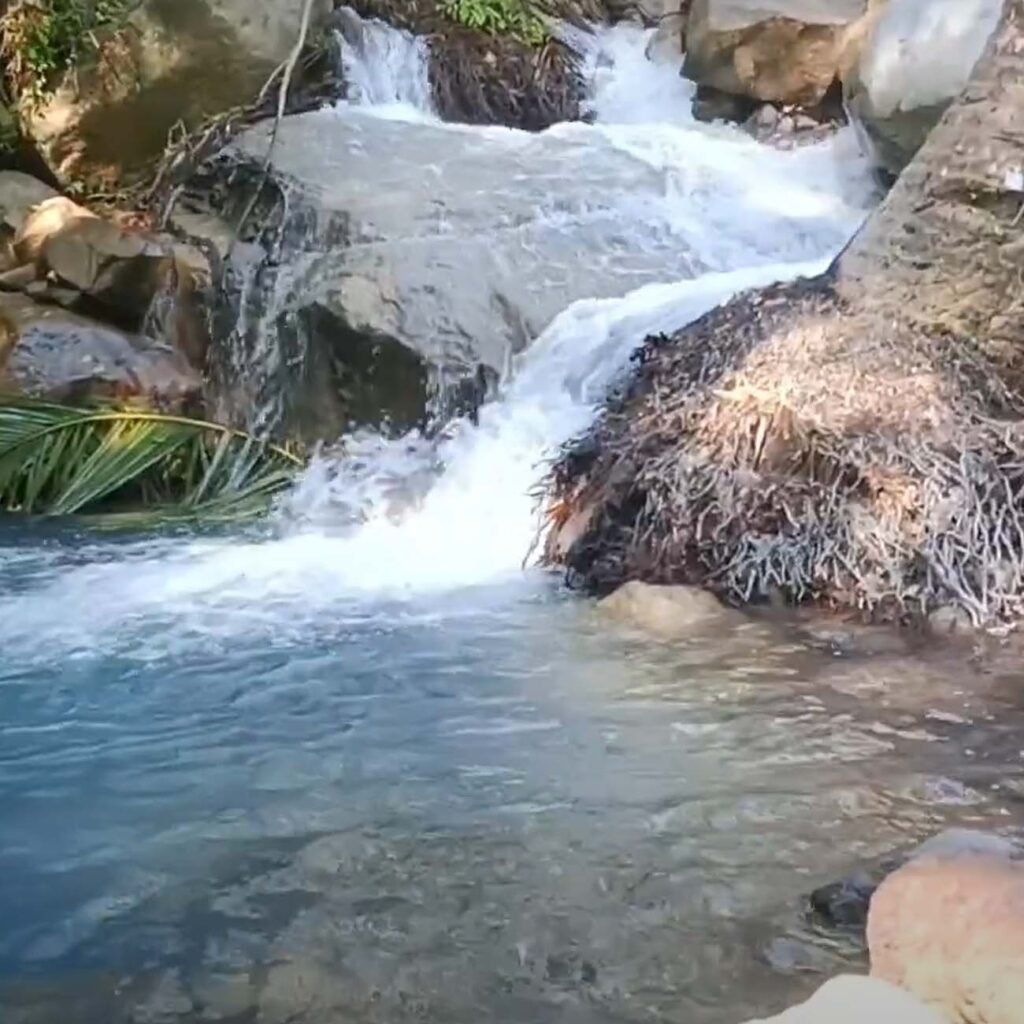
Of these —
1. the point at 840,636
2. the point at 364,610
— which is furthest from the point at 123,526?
the point at 840,636

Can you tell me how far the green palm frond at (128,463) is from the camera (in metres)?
6.20

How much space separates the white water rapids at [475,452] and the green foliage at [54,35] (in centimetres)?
143

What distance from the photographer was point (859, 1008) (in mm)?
1904

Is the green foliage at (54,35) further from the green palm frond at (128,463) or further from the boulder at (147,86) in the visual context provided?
the green palm frond at (128,463)

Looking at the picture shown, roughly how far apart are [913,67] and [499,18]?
3.34 m

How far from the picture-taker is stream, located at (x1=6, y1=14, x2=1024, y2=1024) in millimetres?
2461

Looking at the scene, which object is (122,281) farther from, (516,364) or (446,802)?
(446,802)

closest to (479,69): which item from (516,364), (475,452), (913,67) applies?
(913,67)

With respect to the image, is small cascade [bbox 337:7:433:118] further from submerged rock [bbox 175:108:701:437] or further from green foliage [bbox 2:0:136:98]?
green foliage [bbox 2:0:136:98]

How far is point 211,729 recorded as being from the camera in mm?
3611

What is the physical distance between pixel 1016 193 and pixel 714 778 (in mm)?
2544

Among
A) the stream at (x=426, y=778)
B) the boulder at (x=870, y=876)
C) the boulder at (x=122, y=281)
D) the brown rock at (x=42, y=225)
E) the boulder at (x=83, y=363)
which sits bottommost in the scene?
the stream at (x=426, y=778)

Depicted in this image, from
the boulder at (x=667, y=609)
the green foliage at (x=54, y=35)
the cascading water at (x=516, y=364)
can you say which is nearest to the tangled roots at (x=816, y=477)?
the boulder at (x=667, y=609)

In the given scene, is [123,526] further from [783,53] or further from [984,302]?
[783,53]
